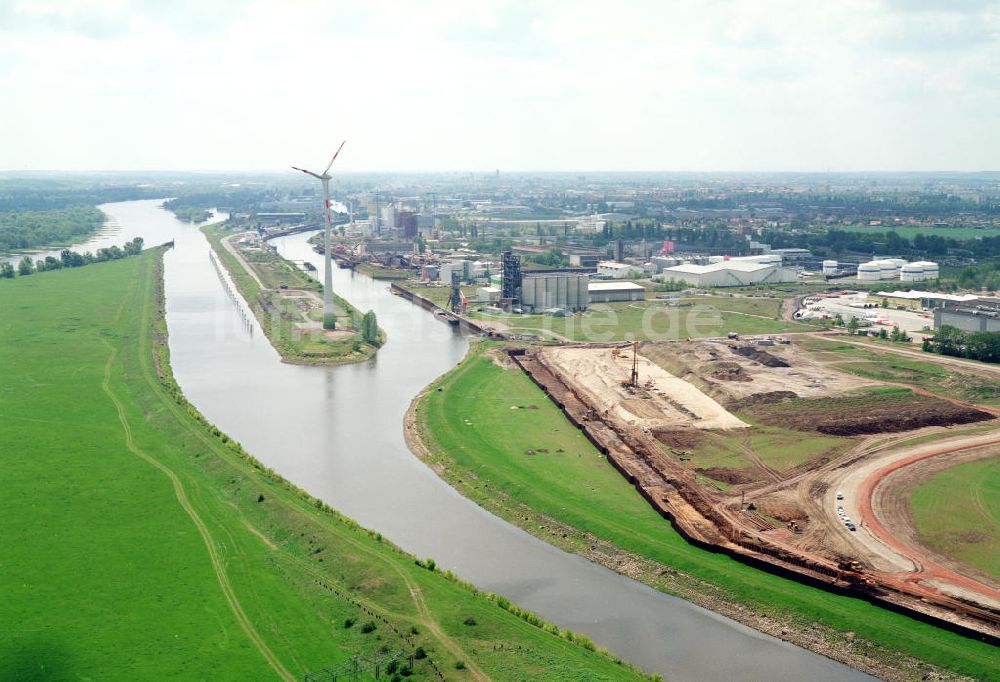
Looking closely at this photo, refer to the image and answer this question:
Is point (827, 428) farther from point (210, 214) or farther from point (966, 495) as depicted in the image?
point (210, 214)

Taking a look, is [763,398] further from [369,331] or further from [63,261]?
[63,261]

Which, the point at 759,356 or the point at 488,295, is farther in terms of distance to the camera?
the point at 488,295

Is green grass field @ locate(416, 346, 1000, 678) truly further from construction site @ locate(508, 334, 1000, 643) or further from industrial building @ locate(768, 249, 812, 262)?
industrial building @ locate(768, 249, 812, 262)

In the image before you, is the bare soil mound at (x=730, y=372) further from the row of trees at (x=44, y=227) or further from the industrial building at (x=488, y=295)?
the row of trees at (x=44, y=227)

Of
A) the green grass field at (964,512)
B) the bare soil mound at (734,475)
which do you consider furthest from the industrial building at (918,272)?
the bare soil mound at (734,475)

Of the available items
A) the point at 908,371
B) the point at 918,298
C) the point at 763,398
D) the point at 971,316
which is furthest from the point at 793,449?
the point at 918,298

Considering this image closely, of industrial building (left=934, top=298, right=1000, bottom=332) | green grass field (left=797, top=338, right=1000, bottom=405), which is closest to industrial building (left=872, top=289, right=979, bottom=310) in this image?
industrial building (left=934, top=298, right=1000, bottom=332)

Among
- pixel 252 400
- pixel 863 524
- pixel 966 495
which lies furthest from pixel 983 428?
pixel 252 400
